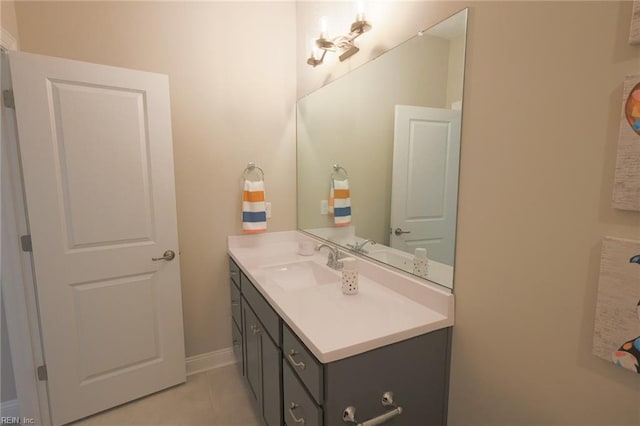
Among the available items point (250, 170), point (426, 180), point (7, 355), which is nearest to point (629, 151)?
point (426, 180)

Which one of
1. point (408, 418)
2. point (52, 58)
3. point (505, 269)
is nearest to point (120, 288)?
point (52, 58)

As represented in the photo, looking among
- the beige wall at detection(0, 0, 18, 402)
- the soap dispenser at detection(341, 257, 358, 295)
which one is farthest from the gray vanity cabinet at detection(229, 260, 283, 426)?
the beige wall at detection(0, 0, 18, 402)

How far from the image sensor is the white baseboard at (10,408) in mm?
1717

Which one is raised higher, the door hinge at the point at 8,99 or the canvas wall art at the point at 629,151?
the door hinge at the point at 8,99

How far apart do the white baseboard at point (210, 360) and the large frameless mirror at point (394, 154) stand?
118cm

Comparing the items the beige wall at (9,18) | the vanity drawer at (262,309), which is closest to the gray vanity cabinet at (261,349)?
the vanity drawer at (262,309)

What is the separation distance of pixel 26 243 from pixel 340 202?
5.70ft

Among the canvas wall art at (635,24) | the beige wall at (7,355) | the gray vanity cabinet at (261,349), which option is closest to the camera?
the canvas wall art at (635,24)

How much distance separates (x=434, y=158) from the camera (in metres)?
1.24

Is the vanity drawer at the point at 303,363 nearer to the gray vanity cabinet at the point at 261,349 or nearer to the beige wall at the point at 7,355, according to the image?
the gray vanity cabinet at the point at 261,349

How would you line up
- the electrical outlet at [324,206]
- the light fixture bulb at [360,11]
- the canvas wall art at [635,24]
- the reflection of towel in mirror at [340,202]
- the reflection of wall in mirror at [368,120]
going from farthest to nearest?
→ the electrical outlet at [324,206], the reflection of towel in mirror at [340,202], the light fixture bulb at [360,11], the reflection of wall in mirror at [368,120], the canvas wall art at [635,24]

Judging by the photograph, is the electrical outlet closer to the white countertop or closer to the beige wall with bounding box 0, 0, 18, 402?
the white countertop

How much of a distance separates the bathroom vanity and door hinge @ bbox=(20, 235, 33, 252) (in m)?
1.20

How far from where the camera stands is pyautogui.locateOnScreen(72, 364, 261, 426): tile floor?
1.75 m
